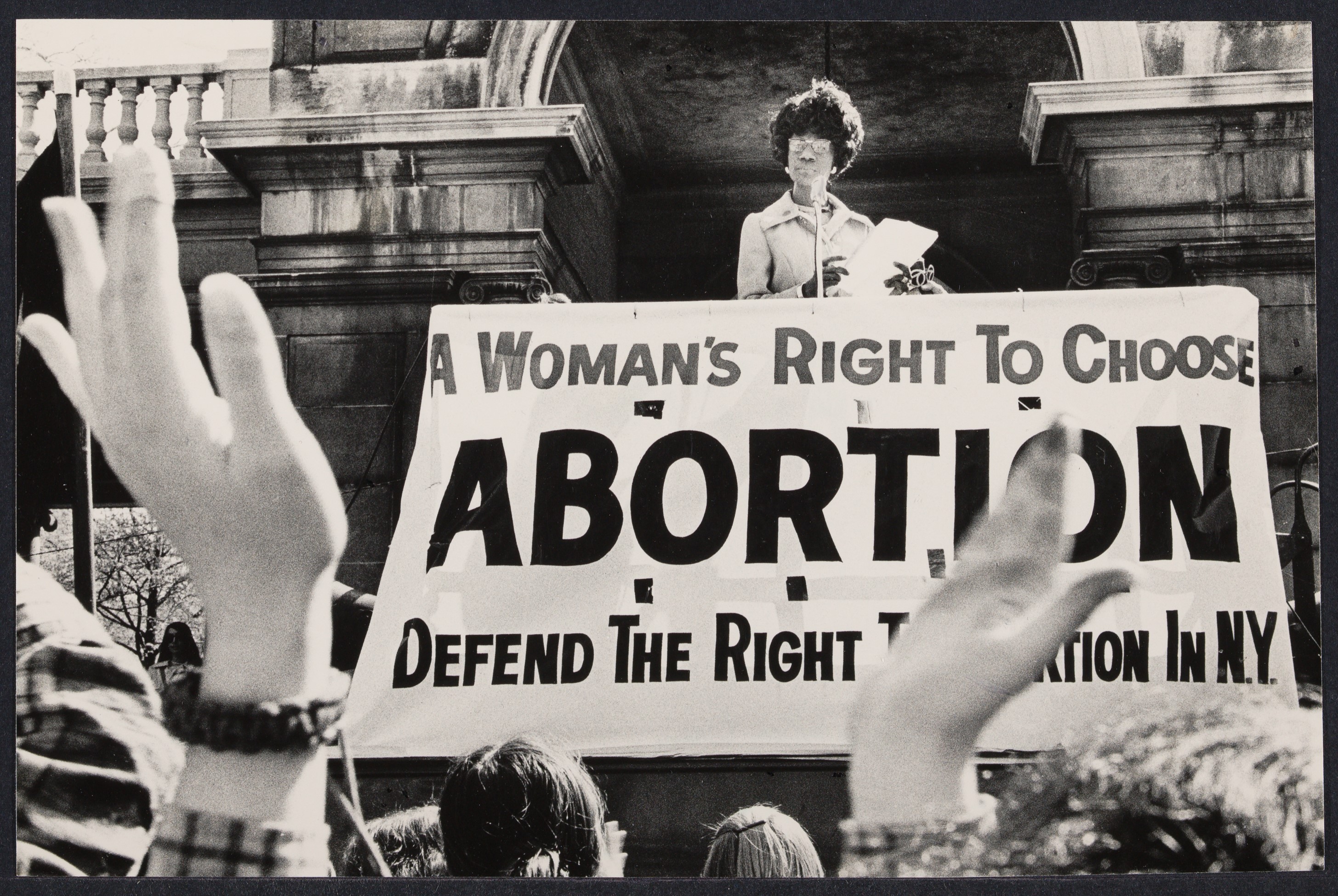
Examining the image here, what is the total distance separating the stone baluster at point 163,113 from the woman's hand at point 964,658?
13.5 ft

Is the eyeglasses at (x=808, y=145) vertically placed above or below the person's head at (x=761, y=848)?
above

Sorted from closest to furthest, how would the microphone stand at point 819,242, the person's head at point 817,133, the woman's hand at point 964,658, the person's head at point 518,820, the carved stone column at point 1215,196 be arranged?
the woman's hand at point 964,658 < the person's head at point 518,820 < the carved stone column at point 1215,196 < the microphone stand at point 819,242 < the person's head at point 817,133

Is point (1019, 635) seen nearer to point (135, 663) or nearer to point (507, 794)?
point (507, 794)

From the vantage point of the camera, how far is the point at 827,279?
766 centimetres

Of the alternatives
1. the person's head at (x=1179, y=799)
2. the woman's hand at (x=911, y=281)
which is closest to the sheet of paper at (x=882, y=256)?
the woman's hand at (x=911, y=281)

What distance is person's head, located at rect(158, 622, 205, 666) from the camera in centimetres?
727

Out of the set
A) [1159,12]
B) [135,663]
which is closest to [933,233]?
[1159,12]

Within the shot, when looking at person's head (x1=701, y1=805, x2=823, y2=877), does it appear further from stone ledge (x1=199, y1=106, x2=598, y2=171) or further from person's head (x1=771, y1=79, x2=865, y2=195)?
stone ledge (x1=199, y1=106, x2=598, y2=171)

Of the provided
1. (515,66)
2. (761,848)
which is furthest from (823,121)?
(761,848)

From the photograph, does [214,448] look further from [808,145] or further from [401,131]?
[808,145]

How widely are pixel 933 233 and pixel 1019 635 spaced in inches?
74.7

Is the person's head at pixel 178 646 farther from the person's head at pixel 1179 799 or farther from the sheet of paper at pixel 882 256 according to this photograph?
the person's head at pixel 1179 799

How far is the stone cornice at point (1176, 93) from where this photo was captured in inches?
297

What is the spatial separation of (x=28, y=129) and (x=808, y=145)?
136 inches
